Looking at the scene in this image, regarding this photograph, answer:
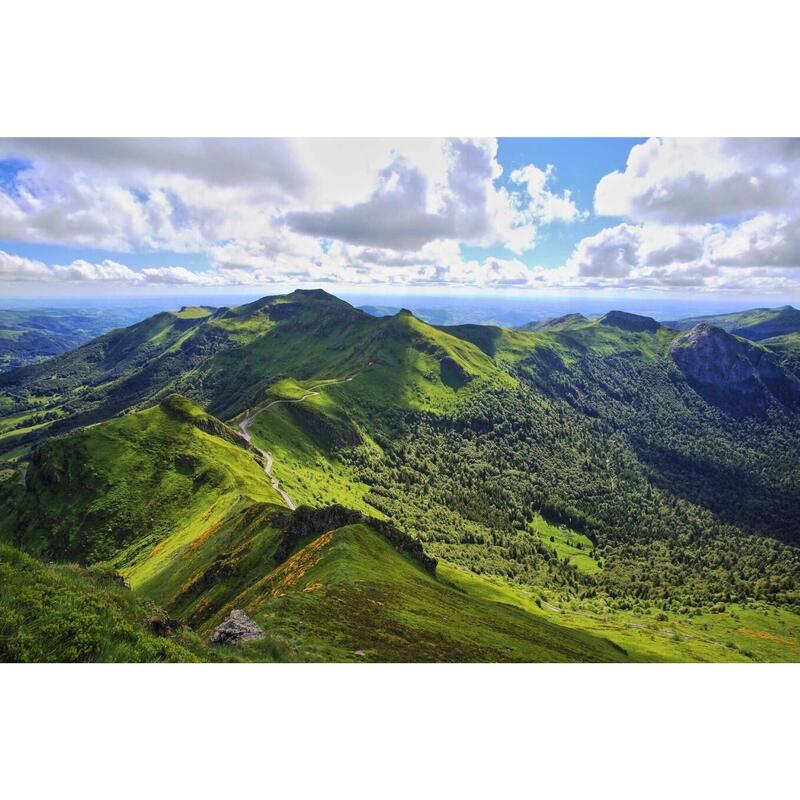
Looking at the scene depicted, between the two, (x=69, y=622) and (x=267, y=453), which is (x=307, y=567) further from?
(x=267, y=453)

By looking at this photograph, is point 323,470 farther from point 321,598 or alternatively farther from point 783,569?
point 783,569

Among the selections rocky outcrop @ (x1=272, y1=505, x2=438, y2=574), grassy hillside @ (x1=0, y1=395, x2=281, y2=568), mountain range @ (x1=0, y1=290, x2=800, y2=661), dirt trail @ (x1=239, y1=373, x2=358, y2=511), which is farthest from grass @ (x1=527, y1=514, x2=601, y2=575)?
rocky outcrop @ (x1=272, y1=505, x2=438, y2=574)

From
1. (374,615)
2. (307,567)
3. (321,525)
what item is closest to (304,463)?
(321,525)

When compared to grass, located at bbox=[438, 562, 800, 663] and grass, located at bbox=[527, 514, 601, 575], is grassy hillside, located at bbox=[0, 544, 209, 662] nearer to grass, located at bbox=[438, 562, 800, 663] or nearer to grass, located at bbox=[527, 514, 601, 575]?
grass, located at bbox=[438, 562, 800, 663]

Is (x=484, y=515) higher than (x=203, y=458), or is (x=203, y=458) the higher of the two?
(x=203, y=458)

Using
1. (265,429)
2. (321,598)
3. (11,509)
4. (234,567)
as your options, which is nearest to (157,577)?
(234,567)
